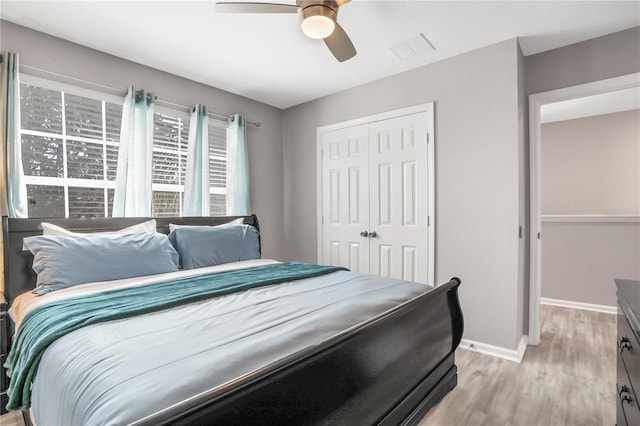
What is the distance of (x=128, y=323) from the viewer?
131 centimetres

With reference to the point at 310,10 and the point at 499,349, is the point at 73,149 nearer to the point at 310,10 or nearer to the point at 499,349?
the point at 310,10

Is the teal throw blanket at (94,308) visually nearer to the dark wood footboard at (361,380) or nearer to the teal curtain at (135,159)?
the dark wood footboard at (361,380)

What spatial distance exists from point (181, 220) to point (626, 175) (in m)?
5.08

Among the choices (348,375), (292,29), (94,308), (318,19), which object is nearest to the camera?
(348,375)

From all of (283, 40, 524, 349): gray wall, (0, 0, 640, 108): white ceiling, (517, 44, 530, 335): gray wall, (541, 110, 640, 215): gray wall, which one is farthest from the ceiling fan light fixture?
(541, 110, 640, 215): gray wall

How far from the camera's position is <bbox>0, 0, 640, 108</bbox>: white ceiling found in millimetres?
2162

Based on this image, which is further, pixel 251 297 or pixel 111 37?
pixel 111 37

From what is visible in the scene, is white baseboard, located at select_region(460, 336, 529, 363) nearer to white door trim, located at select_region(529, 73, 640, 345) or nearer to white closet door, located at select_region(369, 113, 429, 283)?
white door trim, located at select_region(529, 73, 640, 345)

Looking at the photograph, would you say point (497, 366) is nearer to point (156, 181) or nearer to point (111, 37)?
point (156, 181)

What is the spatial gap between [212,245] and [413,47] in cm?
238

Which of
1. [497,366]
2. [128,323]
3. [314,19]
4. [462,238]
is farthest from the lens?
[462,238]

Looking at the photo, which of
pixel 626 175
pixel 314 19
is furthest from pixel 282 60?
pixel 626 175

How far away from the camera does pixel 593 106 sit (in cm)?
370

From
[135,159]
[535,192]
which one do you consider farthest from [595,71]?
[135,159]
